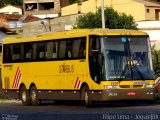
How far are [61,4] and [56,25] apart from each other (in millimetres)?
48831

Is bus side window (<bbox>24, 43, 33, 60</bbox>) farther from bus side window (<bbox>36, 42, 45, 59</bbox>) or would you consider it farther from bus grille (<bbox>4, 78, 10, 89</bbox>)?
bus grille (<bbox>4, 78, 10, 89</bbox>)

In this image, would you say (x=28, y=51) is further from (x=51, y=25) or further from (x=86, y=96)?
(x=51, y=25)

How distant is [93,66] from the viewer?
27.8 m

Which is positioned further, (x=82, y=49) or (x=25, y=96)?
(x=25, y=96)

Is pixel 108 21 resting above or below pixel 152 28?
above

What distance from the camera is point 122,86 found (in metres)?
27.4

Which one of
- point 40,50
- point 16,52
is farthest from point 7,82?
point 40,50

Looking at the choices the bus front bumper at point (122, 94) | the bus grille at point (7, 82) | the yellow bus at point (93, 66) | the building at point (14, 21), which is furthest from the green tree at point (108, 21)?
the bus front bumper at point (122, 94)

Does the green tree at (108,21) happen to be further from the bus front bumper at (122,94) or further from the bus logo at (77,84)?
the bus front bumper at (122,94)

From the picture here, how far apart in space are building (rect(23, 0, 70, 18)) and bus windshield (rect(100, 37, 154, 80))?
102539 millimetres

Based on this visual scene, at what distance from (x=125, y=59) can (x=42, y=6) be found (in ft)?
359

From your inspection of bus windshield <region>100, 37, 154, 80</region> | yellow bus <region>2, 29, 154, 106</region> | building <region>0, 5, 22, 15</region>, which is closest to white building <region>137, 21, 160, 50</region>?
yellow bus <region>2, 29, 154, 106</region>

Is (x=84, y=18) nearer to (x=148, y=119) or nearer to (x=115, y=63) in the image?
(x=115, y=63)

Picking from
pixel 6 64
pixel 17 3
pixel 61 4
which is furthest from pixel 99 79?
pixel 17 3
